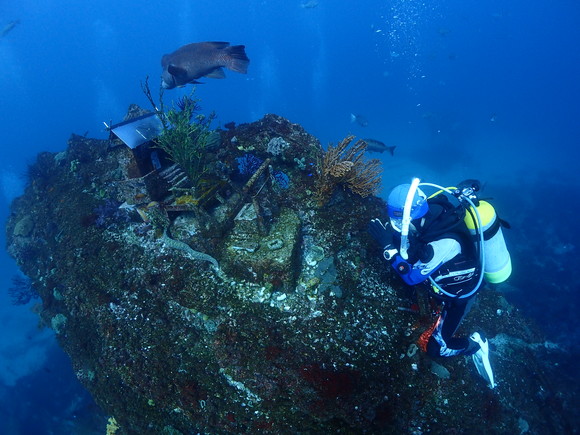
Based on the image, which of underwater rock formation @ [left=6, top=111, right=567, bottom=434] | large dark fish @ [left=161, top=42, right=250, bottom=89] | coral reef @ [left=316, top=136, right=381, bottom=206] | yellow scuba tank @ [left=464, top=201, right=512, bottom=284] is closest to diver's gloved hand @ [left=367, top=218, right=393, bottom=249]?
yellow scuba tank @ [left=464, top=201, right=512, bottom=284]

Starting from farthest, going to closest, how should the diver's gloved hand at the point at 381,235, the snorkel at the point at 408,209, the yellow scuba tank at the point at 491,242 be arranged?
the diver's gloved hand at the point at 381,235, the yellow scuba tank at the point at 491,242, the snorkel at the point at 408,209

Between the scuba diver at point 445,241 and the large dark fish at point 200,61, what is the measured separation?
4.33 metres

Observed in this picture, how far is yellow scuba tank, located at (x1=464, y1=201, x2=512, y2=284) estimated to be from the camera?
4.61m

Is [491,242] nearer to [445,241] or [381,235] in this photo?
[445,241]

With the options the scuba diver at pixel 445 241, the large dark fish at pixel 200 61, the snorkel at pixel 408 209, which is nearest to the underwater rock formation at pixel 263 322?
the scuba diver at pixel 445 241

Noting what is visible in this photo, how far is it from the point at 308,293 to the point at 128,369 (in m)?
3.73

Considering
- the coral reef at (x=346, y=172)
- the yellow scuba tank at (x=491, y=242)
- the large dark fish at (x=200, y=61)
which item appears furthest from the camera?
the coral reef at (x=346, y=172)

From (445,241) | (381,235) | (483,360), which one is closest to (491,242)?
(445,241)

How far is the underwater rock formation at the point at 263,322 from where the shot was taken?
16.8 ft

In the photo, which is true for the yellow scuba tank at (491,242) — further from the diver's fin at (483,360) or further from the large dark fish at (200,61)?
the large dark fish at (200,61)

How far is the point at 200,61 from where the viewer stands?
6398mm

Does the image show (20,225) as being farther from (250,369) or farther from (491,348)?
(491,348)

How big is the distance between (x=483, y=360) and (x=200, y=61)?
8.23 meters

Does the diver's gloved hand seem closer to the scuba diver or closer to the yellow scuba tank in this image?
the scuba diver
